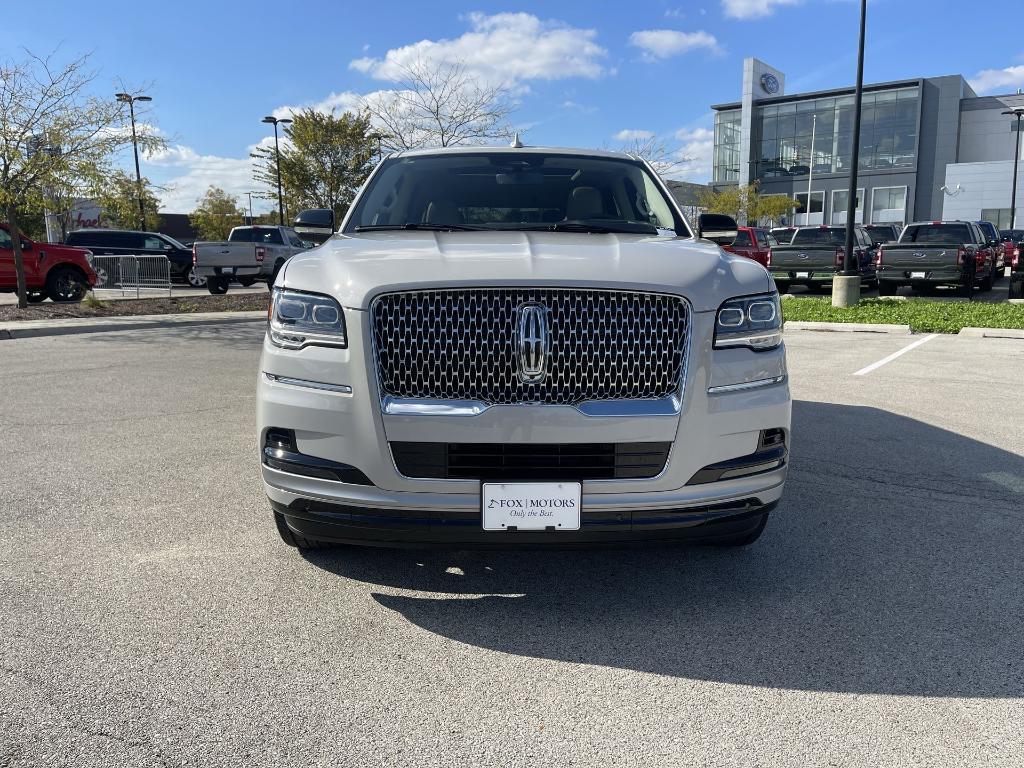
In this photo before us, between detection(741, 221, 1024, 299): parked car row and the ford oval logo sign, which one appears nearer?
detection(741, 221, 1024, 299): parked car row

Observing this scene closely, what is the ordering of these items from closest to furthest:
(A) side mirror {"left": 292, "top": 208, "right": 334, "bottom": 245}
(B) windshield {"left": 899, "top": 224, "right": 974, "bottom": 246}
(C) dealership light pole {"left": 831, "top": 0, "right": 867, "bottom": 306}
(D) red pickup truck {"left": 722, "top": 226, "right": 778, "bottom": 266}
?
(A) side mirror {"left": 292, "top": 208, "right": 334, "bottom": 245}
(C) dealership light pole {"left": 831, "top": 0, "right": 867, "bottom": 306}
(B) windshield {"left": 899, "top": 224, "right": 974, "bottom": 246}
(D) red pickup truck {"left": 722, "top": 226, "right": 778, "bottom": 266}

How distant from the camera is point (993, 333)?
12.5m

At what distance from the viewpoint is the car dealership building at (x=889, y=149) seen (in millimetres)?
69250

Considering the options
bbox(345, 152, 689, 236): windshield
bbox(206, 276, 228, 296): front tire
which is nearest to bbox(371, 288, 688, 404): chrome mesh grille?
bbox(345, 152, 689, 236): windshield

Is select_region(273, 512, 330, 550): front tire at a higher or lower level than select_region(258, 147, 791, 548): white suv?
lower

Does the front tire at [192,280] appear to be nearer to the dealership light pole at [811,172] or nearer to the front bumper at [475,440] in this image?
the front bumper at [475,440]

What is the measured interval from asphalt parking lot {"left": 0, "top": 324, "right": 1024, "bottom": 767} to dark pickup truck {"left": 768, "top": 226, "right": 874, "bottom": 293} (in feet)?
50.5

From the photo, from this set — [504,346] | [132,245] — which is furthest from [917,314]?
[132,245]

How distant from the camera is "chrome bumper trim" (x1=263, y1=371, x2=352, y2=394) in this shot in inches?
120

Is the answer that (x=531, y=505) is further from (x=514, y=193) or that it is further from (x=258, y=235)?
(x=258, y=235)

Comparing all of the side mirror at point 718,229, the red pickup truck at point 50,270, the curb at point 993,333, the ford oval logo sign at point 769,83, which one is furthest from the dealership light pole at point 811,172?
the side mirror at point 718,229

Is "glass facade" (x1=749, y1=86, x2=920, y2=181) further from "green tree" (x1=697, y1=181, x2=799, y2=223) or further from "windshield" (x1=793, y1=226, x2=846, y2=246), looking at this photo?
"windshield" (x1=793, y1=226, x2=846, y2=246)

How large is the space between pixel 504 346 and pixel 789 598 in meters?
1.62

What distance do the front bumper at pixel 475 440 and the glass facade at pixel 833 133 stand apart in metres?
73.3
